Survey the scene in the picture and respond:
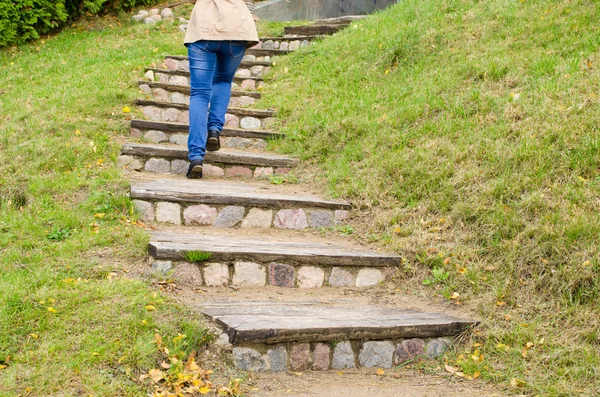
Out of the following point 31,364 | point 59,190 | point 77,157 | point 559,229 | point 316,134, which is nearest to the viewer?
point 31,364

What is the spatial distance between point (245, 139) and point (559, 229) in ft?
11.1

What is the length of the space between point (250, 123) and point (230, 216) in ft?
7.94

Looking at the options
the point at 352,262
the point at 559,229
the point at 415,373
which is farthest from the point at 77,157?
the point at 559,229

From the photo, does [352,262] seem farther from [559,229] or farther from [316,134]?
[316,134]

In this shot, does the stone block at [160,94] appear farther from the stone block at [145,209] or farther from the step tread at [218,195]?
the stone block at [145,209]

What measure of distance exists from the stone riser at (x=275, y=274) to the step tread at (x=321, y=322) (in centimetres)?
32

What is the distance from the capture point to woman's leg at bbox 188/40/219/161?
15.9 ft

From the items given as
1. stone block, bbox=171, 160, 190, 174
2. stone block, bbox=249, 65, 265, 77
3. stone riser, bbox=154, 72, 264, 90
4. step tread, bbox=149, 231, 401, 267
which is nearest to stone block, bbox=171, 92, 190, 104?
stone riser, bbox=154, 72, 264, 90

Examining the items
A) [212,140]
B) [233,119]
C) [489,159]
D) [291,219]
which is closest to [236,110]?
[233,119]

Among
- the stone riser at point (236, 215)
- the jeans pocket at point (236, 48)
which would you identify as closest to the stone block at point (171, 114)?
the jeans pocket at point (236, 48)

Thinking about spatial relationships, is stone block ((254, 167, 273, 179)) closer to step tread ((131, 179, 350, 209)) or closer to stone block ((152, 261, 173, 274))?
step tread ((131, 179, 350, 209))

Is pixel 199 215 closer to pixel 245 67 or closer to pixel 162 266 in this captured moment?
pixel 162 266

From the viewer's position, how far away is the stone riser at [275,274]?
3463 mm

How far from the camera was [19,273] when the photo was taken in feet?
10.4
